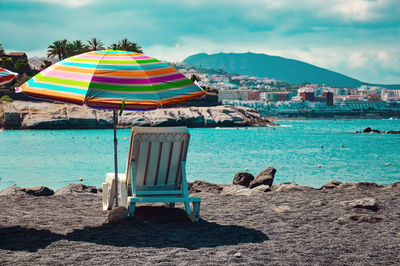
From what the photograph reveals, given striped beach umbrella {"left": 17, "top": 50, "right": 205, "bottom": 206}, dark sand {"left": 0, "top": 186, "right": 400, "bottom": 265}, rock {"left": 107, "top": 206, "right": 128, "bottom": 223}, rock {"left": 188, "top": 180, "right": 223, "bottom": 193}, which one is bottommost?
rock {"left": 188, "top": 180, "right": 223, "bottom": 193}

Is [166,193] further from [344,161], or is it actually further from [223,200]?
[344,161]

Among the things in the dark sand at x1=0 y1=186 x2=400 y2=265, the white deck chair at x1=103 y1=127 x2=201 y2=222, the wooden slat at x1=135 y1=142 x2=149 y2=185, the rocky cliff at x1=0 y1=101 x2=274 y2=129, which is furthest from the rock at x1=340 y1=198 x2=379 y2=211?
the rocky cliff at x1=0 y1=101 x2=274 y2=129

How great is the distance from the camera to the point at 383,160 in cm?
3009

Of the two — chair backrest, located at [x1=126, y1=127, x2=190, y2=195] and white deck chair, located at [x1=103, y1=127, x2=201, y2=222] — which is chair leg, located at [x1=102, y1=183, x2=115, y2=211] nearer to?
white deck chair, located at [x1=103, y1=127, x2=201, y2=222]

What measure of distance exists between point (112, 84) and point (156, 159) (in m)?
1.14

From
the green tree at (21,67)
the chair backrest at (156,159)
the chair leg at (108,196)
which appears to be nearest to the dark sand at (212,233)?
the chair leg at (108,196)

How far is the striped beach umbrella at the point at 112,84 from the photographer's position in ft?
18.3

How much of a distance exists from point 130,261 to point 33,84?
8.50 feet

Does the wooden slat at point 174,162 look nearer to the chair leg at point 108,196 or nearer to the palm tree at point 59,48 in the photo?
the chair leg at point 108,196

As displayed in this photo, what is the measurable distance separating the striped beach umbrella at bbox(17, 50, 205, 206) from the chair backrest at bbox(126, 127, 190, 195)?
37cm

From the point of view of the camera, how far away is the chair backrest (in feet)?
20.0

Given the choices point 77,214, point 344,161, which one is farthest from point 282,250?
point 344,161

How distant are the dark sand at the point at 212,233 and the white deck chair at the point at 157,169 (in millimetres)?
312

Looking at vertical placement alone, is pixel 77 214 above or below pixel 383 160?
above
